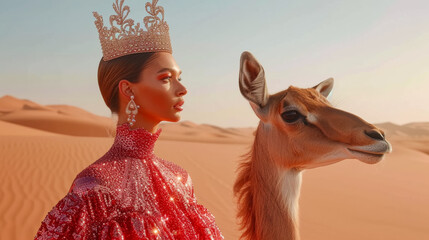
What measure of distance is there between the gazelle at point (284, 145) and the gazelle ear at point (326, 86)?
0.27m

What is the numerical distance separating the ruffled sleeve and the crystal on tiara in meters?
0.84

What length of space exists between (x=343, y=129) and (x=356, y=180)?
1255 cm

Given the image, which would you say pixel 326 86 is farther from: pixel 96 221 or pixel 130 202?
pixel 96 221

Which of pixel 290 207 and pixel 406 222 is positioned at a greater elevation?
pixel 290 207

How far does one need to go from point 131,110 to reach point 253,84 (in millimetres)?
711

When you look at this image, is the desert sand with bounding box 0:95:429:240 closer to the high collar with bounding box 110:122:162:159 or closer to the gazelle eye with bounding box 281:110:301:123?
the high collar with bounding box 110:122:162:159

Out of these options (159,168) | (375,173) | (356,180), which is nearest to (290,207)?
(159,168)

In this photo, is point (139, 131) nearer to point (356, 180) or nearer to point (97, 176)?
point (97, 176)

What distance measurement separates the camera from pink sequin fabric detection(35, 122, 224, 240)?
1.73 metres

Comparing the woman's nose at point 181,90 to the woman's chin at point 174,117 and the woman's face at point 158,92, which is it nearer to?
the woman's face at point 158,92

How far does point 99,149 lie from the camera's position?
53.7 ft

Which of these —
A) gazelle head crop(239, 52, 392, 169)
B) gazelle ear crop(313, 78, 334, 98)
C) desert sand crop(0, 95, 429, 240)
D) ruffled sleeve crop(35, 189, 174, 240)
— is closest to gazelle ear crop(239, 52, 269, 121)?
gazelle head crop(239, 52, 392, 169)

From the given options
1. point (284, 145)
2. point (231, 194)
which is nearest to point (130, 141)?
point (284, 145)

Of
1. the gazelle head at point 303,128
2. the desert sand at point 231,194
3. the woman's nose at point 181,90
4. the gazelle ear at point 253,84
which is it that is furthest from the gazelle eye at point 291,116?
the desert sand at point 231,194
